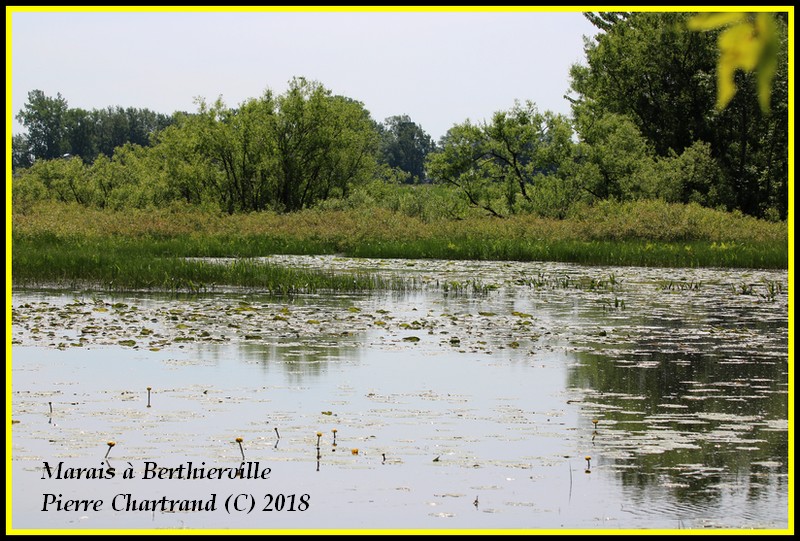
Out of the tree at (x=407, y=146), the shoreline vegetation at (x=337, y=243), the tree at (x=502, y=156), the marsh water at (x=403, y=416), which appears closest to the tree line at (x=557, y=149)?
the tree at (x=502, y=156)

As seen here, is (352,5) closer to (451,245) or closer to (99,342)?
(99,342)

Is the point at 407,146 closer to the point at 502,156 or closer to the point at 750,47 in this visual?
the point at 502,156

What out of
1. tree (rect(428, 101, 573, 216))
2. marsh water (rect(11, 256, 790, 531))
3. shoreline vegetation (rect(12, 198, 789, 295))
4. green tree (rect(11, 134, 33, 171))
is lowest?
marsh water (rect(11, 256, 790, 531))

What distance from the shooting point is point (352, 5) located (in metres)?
6.50

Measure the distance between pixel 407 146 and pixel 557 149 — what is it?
126217 millimetres

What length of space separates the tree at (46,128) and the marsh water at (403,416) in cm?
13184

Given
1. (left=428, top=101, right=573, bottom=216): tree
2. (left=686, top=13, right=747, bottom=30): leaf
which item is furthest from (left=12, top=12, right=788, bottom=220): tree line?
(left=686, top=13, right=747, bottom=30): leaf

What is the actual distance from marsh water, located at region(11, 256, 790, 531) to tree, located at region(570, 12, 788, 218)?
36433 millimetres

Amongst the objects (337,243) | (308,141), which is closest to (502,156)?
(308,141)

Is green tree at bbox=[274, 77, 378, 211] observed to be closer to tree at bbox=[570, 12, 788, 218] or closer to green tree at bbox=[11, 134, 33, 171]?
tree at bbox=[570, 12, 788, 218]

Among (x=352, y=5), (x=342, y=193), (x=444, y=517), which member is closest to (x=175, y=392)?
(x=444, y=517)

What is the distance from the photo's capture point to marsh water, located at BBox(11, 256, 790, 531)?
712cm

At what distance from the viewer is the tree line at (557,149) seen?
1969 inches

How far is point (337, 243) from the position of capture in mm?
37594
